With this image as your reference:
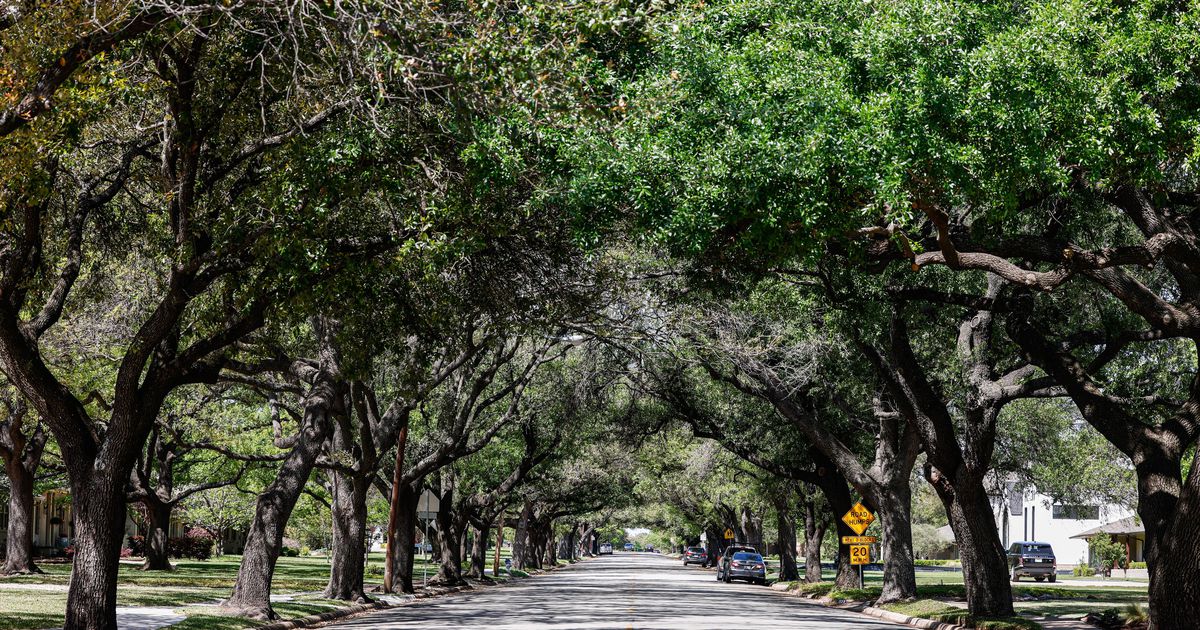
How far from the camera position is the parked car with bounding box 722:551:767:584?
51750 millimetres

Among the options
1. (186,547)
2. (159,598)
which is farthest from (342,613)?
(186,547)

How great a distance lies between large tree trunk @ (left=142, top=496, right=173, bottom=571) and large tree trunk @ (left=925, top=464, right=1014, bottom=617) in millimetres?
29239

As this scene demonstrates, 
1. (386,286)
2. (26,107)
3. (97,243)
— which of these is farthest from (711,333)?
(26,107)

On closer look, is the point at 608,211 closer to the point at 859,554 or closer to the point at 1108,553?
the point at 859,554

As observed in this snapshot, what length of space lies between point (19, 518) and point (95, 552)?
20.8 meters

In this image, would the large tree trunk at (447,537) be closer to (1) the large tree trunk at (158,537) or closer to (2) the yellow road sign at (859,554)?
(1) the large tree trunk at (158,537)

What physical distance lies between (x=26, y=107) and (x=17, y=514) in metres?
25.8

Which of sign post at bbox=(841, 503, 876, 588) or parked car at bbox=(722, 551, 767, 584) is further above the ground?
sign post at bbox=(841, 503, 876, 588)

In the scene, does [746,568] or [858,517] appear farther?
[746,568]

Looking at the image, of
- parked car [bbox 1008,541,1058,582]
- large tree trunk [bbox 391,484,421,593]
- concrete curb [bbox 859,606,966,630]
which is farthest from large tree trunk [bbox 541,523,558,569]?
concrete curb [bbox 859,606,966,630]

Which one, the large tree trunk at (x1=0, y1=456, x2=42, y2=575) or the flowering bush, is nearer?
the large tree trunk at (x1=0, y1=456, x2=42, y2=575)

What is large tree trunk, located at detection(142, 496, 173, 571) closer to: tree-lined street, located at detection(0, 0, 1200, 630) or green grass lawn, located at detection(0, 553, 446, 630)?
green grass lawn, located at detection(0, 553, 446, 630)

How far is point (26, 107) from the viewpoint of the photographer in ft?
37.1

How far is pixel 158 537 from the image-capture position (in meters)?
44.0
